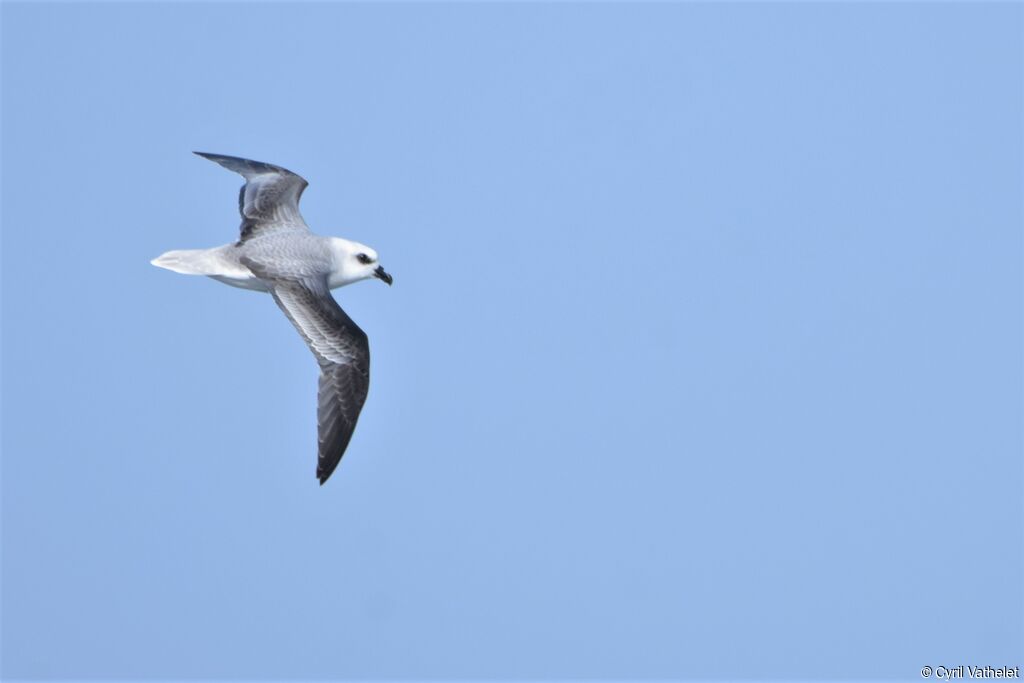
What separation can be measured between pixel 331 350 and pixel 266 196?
12.2 feet

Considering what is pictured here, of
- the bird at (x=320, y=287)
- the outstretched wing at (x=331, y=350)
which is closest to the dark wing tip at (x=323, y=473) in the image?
the bird at (x=320, y=287)

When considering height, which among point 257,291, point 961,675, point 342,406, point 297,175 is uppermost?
point 297,175

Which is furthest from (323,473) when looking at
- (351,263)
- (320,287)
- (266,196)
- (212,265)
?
(266,196)

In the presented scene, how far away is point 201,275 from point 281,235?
78.2 inches

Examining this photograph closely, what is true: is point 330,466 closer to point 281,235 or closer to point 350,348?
point 350,348

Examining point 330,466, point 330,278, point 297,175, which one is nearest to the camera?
point 330,466

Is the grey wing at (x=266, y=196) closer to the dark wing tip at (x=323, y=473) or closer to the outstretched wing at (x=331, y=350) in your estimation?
the outstretched wing at (x=331, y=350)

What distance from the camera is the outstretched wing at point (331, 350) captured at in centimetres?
2570

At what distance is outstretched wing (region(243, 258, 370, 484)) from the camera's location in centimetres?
2570

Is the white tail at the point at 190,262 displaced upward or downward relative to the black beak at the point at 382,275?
downward

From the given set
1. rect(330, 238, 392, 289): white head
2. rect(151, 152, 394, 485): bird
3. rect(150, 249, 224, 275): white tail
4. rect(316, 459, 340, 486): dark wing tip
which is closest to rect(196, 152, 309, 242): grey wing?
rect(151, 152, 394, 485): bird

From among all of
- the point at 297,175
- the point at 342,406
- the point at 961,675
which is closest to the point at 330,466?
the point at 342,406

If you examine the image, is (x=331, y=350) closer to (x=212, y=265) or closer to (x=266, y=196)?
(x=212, y=265)

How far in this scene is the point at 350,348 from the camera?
26125 mm
